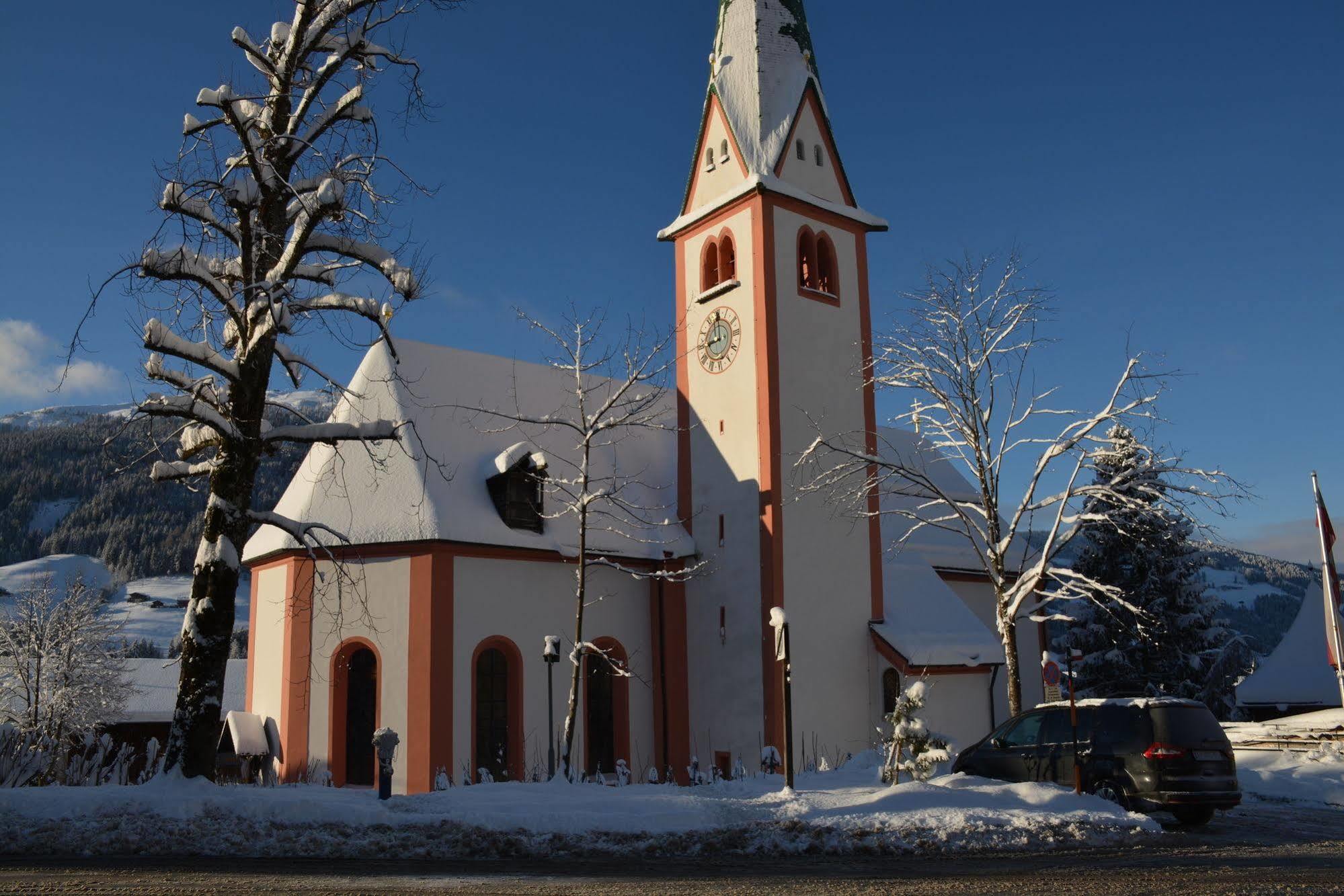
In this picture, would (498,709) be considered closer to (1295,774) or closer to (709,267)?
(709,267)

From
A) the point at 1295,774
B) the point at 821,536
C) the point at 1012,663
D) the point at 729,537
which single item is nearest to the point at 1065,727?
the point at 1012,663

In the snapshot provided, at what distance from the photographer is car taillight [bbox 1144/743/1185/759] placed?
45.1 ft

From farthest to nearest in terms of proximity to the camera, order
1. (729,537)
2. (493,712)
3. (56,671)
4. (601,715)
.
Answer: (56,671)
(729,537)
(601,715)
(493,712)

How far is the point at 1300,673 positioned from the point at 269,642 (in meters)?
32.1

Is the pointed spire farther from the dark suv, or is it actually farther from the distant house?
the distant house

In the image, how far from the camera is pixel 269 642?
23.7 m

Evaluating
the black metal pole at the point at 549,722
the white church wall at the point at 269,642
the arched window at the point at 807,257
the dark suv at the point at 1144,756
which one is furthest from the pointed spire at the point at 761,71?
the dark suv at the point at 1144,756

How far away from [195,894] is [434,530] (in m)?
13.8

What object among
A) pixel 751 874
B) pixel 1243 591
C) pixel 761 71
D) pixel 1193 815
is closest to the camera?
pixel 751 874

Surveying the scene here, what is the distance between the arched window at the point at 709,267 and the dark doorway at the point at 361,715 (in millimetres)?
11917

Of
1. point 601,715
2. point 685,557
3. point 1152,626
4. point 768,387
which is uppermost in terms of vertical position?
point 768,387

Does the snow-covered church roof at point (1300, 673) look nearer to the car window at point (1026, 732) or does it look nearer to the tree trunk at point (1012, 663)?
the tree trunk at point (1012, 663)

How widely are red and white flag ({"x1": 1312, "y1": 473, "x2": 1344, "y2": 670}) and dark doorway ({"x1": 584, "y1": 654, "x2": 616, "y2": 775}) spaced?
45.2 ft

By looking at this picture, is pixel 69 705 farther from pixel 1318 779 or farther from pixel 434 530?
pixel 1318 779
